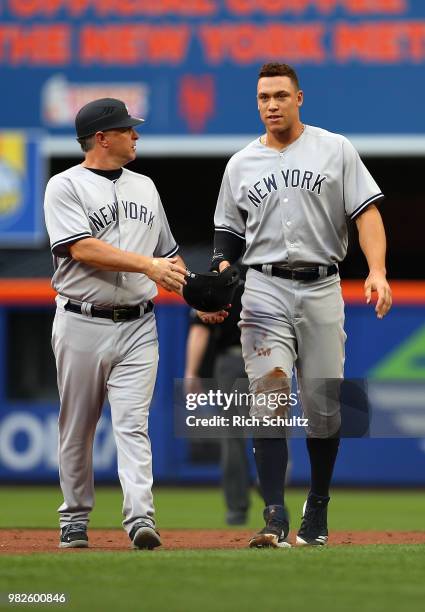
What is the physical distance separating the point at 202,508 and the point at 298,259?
4.53 meters

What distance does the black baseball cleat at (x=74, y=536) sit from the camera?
5.48 m

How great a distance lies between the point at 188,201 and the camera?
14242 mm

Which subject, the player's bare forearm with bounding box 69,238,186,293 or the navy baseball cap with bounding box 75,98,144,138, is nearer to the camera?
the player's bare forearm with bounding box 69,238,186,293

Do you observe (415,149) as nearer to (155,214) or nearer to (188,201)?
(188,201)

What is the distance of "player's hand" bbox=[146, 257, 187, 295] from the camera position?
209 inches

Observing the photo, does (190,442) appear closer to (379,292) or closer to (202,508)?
(202,508)

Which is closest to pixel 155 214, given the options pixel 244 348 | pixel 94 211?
pixel 94 211

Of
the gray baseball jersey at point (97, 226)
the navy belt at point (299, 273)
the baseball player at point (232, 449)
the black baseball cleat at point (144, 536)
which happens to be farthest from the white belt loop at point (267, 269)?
the baseball player at point (232, 449)

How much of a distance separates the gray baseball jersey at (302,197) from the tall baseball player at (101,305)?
14.2 inches

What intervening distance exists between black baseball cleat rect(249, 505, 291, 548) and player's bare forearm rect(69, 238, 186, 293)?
90 cm

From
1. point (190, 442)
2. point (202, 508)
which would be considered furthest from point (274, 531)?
point (190, 442)

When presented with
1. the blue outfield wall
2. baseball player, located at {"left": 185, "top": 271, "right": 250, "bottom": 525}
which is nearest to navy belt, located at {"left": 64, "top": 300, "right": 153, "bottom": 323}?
baseball player, located at {"left": 185, "top": 271, "right": 250, "bottom": 525}

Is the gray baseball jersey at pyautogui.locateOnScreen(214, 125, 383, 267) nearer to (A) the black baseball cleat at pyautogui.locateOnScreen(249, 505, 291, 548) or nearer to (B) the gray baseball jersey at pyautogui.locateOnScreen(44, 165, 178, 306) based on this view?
(B) the gray baseball jersey at pyautogui.locateOnScreen(44, 165, 178, 306)

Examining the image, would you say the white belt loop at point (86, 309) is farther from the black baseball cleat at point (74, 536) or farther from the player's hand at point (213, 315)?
the black baseball cleat at point (74, 536)
